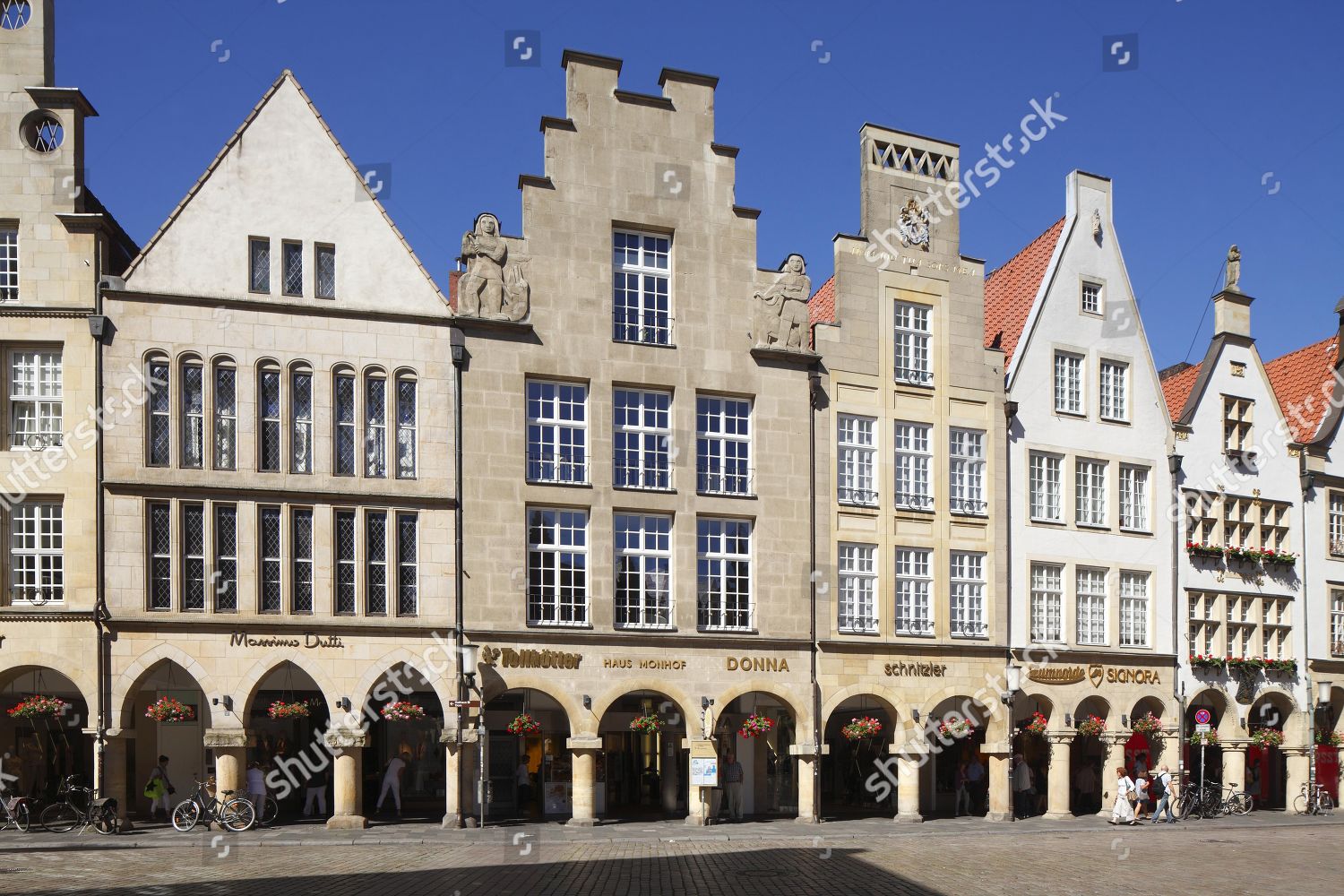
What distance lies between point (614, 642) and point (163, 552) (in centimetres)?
1026

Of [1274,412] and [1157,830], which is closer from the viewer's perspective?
[1157,830]

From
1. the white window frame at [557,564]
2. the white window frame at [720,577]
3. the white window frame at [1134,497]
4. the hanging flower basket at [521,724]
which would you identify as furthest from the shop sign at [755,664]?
the white window frame at [1134,497]

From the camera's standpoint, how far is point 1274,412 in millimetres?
44969

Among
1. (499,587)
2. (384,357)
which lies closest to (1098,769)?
(499,587)

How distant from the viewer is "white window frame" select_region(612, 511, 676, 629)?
111 ft

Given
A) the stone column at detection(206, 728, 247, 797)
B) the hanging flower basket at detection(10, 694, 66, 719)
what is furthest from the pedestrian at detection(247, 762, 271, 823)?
the hanging flower basket at detection(10, 694, 66, 719)

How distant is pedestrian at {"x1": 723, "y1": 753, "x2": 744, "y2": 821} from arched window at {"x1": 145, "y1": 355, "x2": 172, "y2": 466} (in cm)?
1501

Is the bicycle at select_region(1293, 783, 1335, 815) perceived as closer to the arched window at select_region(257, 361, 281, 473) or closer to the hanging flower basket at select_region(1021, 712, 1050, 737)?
the hanging flower basket at select_region(1021, 712, 1050, 737)

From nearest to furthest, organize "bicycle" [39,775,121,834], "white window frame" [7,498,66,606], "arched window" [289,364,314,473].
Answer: "bicycle" [39,775,121,834] → "white window frame" [7,498,66,606] → "arched window" [289,364,314,473]

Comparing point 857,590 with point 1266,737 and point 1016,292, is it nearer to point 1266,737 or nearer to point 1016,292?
point 1016,292

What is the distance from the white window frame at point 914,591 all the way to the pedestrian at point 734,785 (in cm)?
556

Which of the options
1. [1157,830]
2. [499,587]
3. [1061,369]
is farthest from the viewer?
[1061,369]

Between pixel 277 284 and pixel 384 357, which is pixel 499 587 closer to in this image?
pixel 384 357

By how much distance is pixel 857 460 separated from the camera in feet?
121
